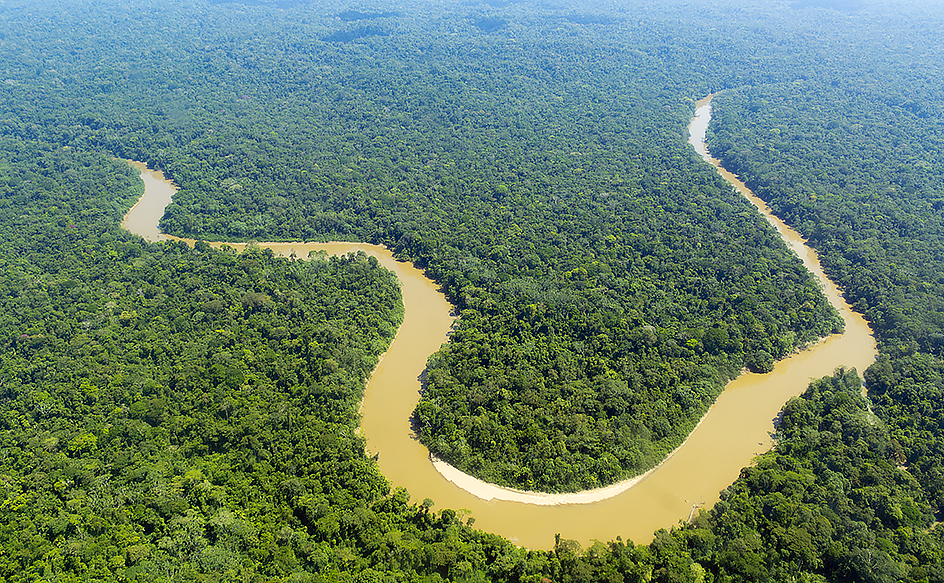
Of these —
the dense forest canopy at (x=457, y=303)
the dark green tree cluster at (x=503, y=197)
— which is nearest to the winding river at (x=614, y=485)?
the dark green tree cluster at (x=503, y=197)

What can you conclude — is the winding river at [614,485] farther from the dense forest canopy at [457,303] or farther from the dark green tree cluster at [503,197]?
the dense forest canopy at [457,303]

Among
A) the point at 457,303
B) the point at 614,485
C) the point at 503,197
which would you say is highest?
the point at 503,197

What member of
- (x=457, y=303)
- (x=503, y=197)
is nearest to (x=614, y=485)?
(x=457, y=303)

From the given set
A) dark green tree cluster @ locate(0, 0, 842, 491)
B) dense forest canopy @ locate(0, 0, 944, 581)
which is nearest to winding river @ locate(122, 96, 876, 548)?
dark green tree cluster @ locate(0, 0, 842, 491)

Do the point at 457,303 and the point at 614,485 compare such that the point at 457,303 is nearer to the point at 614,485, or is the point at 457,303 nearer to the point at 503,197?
the point at 503,197

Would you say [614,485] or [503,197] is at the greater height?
[503,197]

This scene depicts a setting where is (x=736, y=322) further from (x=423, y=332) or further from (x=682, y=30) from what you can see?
(x=682, y=30)

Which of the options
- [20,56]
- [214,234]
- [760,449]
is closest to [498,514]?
[760,449]
